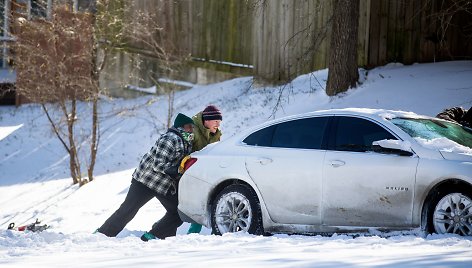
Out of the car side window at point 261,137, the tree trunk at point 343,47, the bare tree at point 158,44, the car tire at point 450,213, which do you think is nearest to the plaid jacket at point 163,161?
the car side window at point 261,137

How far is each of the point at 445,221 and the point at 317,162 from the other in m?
1.39

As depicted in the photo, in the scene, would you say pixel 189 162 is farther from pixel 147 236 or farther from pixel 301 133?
pixel 301 133

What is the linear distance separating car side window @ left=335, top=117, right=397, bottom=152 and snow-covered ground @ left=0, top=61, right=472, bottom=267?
2.81ft

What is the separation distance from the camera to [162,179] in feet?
35.3

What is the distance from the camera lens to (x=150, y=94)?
24156 mm

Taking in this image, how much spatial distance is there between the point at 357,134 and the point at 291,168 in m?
0.72

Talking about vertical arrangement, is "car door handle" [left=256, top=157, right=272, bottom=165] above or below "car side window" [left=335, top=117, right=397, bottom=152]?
below

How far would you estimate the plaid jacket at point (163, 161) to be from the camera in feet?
35.1

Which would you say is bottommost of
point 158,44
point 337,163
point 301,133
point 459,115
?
point 337,163

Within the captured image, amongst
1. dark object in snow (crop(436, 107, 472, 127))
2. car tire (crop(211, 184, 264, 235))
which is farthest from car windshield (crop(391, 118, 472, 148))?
dark object in snow (crop(436, 107, 472, 127))

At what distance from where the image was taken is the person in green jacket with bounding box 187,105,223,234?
10914mm

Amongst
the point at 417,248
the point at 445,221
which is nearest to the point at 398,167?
the point at 445,221

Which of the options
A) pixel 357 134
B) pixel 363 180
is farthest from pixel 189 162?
pixel 363 180

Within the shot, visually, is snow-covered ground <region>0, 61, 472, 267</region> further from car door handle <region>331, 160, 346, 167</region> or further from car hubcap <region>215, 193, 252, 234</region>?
car door handle <region>331, 160, 346, 167</region>
